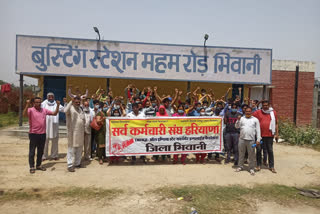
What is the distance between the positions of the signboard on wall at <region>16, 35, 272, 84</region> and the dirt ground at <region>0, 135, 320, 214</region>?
4508mm

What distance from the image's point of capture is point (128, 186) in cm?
448

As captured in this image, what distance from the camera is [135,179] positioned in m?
4.86

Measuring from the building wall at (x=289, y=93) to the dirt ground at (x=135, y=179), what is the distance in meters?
8.58

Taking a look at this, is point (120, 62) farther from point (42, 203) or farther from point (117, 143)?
point (42, 203)

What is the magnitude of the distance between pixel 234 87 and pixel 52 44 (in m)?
9.48

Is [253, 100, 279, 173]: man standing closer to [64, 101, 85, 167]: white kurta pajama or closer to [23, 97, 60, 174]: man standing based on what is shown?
[64, 101, 85, 167]: white kurta pajama

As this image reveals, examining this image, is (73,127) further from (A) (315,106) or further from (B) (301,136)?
(A) (315,106)

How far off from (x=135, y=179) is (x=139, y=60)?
657 cm

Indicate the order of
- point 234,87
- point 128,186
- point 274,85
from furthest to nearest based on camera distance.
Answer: point 274,85
point 234,87
point 128,186

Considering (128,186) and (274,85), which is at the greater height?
(274,85)

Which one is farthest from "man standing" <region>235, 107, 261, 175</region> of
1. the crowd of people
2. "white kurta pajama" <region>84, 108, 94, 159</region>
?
"white kurta pajama" <region>84, 108, 94, 159</region>

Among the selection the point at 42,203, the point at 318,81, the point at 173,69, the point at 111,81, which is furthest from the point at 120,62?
the point at 318,81

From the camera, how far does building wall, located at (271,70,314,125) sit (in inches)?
577

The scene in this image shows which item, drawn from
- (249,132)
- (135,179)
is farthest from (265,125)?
(135,179)
